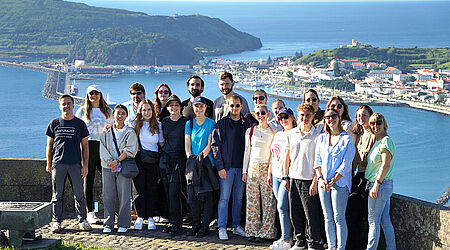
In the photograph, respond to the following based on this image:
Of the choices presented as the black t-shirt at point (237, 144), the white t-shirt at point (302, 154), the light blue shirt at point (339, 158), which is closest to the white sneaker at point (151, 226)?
the black t-shirt at point (237, 144)

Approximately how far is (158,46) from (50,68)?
60.6 feet

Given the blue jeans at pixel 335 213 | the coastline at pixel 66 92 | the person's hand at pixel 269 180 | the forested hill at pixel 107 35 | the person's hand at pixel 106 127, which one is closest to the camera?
the blue jeans at pixel 335 213

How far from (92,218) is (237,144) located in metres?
1.43

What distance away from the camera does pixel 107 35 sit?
10438 cm

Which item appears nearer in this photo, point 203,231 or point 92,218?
point 203,231

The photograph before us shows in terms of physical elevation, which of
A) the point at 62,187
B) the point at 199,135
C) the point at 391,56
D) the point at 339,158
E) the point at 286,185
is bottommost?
the point at 62,187

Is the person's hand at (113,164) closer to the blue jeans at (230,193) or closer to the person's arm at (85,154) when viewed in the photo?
the person's arm at (85,154)

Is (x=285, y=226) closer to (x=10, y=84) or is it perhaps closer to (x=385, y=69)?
(x=10, y=84)

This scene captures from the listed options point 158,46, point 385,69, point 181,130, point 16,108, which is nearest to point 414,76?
point 385,69

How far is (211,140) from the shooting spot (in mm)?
5145

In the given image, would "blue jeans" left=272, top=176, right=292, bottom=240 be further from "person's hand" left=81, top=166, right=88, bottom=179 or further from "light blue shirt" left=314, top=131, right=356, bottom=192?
"person's hand" left=81, top=166, right=88, bottom=179

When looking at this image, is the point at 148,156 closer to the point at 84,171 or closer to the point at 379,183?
the point at 84,171

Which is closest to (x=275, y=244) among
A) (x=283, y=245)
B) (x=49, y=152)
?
(x=283, y=245)

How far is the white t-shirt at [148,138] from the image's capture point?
17.3ft
